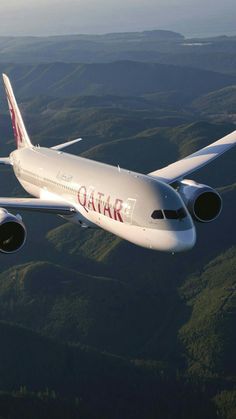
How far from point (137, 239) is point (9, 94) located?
5067 cm

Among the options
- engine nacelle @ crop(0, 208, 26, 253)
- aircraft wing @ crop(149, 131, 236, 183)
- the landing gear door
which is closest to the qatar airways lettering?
the landing gear door

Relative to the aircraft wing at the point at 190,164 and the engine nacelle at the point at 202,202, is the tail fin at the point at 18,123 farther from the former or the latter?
the engine nacelle at the point at 202,202

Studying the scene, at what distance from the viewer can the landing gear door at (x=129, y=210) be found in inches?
2275

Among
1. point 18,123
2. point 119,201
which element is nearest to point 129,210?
point 119,201

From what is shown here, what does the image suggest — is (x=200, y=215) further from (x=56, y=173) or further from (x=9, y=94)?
(x=9, y=94)

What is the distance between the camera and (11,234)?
58906 millimetres

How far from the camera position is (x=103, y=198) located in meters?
62.4

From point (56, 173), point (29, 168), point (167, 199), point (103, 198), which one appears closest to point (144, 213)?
point (167, 199)

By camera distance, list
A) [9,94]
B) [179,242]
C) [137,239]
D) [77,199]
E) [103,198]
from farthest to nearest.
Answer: [9,94] → [77,199] → [103,198] → [137,239] → [179,242]

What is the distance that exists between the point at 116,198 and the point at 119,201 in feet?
2.41

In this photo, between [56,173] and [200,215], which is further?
[56,173]

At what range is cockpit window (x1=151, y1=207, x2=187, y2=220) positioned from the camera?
5506 centimetres

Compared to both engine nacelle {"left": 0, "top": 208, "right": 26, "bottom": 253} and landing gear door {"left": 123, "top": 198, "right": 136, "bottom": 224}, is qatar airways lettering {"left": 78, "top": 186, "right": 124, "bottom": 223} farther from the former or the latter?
engine nacelle {"left": 0, "top": 208, "right": 26, "bottom": 253}

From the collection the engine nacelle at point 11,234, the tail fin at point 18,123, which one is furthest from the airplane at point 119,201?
the tail fin at point 18,123
